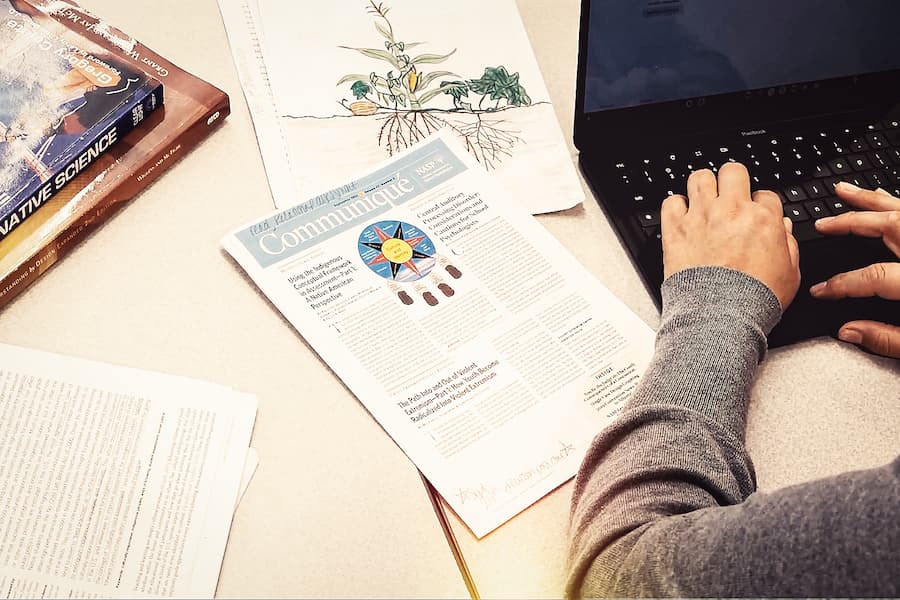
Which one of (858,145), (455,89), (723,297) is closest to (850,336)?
(723,297)

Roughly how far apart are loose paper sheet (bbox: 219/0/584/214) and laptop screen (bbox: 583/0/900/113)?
0.30 feet

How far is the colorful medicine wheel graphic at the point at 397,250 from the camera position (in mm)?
721

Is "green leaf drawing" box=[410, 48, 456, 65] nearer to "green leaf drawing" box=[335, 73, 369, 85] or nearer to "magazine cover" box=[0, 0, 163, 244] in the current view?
"green leaf drawing" box=[335, 73, 369, 85]

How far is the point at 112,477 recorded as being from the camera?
1.94 ft

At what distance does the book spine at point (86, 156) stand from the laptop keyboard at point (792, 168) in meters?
0.43

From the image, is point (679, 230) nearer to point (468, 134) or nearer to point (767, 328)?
point (767, 328)

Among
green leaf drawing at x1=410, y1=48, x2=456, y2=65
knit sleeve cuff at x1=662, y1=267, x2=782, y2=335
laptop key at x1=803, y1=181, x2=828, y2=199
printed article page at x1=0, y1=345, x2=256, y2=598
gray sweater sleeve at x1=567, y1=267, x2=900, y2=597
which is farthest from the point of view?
green leaf drawing at x1=410, y1=48, x2=456, y2=65

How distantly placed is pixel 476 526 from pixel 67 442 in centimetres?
30

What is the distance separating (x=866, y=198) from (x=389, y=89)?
0.46 m

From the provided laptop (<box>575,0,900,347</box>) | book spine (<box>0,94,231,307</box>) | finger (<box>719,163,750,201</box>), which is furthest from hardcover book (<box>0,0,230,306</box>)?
finger (<box>719,163,750,201</box>)

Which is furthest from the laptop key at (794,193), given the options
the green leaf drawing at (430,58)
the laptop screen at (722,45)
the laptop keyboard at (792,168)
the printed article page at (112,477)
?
the printed article page at (112,477)

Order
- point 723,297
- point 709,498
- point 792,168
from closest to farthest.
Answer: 1. point 709,498
2. point 723,297
3. point 792,168

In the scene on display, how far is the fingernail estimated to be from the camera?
705 millimetres

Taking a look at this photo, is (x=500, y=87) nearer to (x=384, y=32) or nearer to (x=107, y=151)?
(x=384, y=32)
